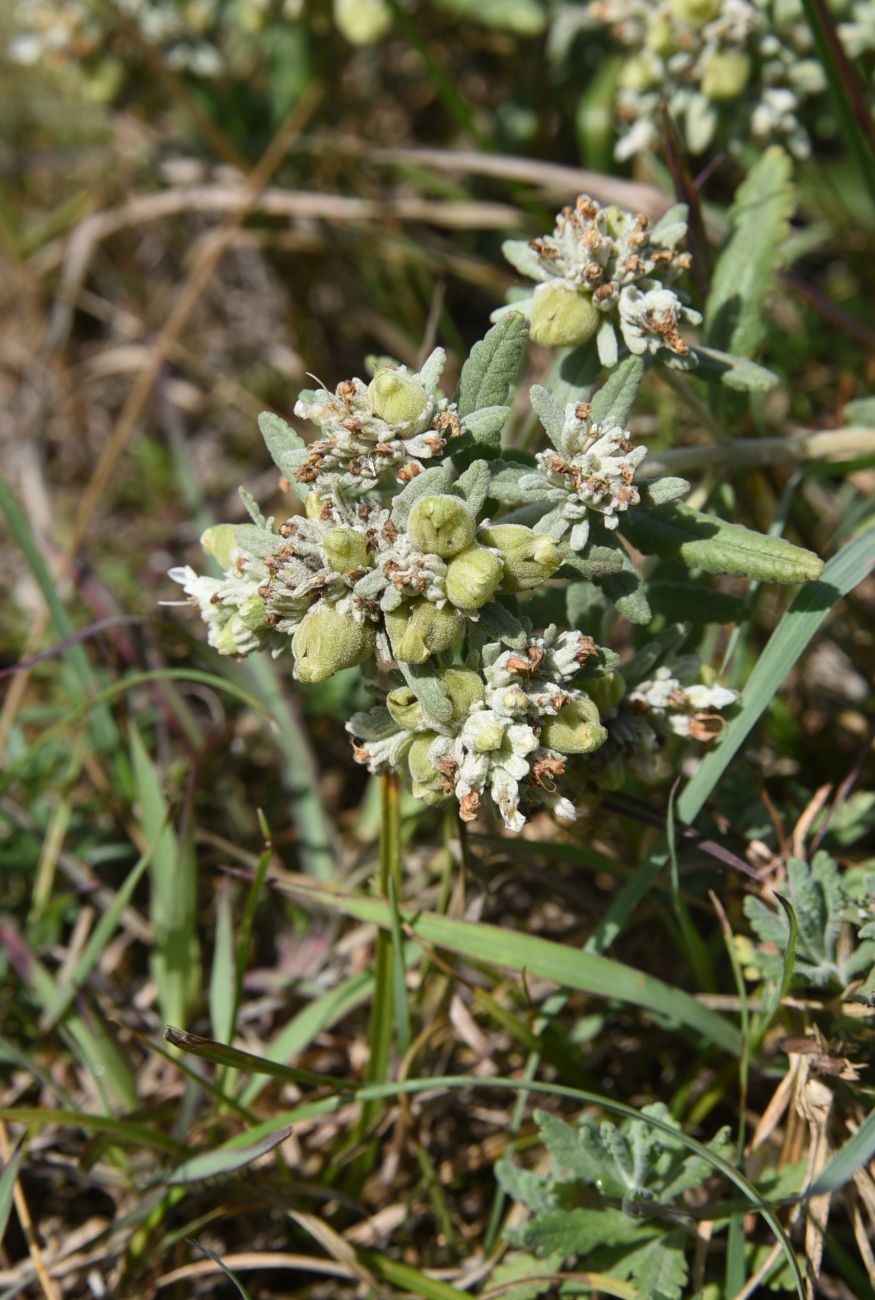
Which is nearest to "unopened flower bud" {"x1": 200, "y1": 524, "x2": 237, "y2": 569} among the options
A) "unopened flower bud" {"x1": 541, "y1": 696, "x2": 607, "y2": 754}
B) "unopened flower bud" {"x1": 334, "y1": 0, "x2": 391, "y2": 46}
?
"unopened flower bud" {"x1": 541, "y1": 696, "x2": 607, "y2": 754}

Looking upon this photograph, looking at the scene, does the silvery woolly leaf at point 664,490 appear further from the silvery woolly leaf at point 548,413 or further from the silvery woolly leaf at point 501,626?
the silvery woolly leaf at point 501,626

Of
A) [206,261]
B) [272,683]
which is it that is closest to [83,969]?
[272,683]

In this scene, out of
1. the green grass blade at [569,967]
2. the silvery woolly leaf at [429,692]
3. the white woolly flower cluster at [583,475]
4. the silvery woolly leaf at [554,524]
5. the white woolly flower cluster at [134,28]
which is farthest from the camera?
the white woolly flower cluster at [134,28]

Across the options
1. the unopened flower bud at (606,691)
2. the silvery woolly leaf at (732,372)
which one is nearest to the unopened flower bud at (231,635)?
the unopened flower bud at (606,691)

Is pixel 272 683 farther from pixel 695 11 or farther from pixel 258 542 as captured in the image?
pixel 695 11

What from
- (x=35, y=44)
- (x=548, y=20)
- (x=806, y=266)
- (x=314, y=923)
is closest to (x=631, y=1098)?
(x=314, y=923)

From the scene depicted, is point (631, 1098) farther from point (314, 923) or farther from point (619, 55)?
point (619, 55)
